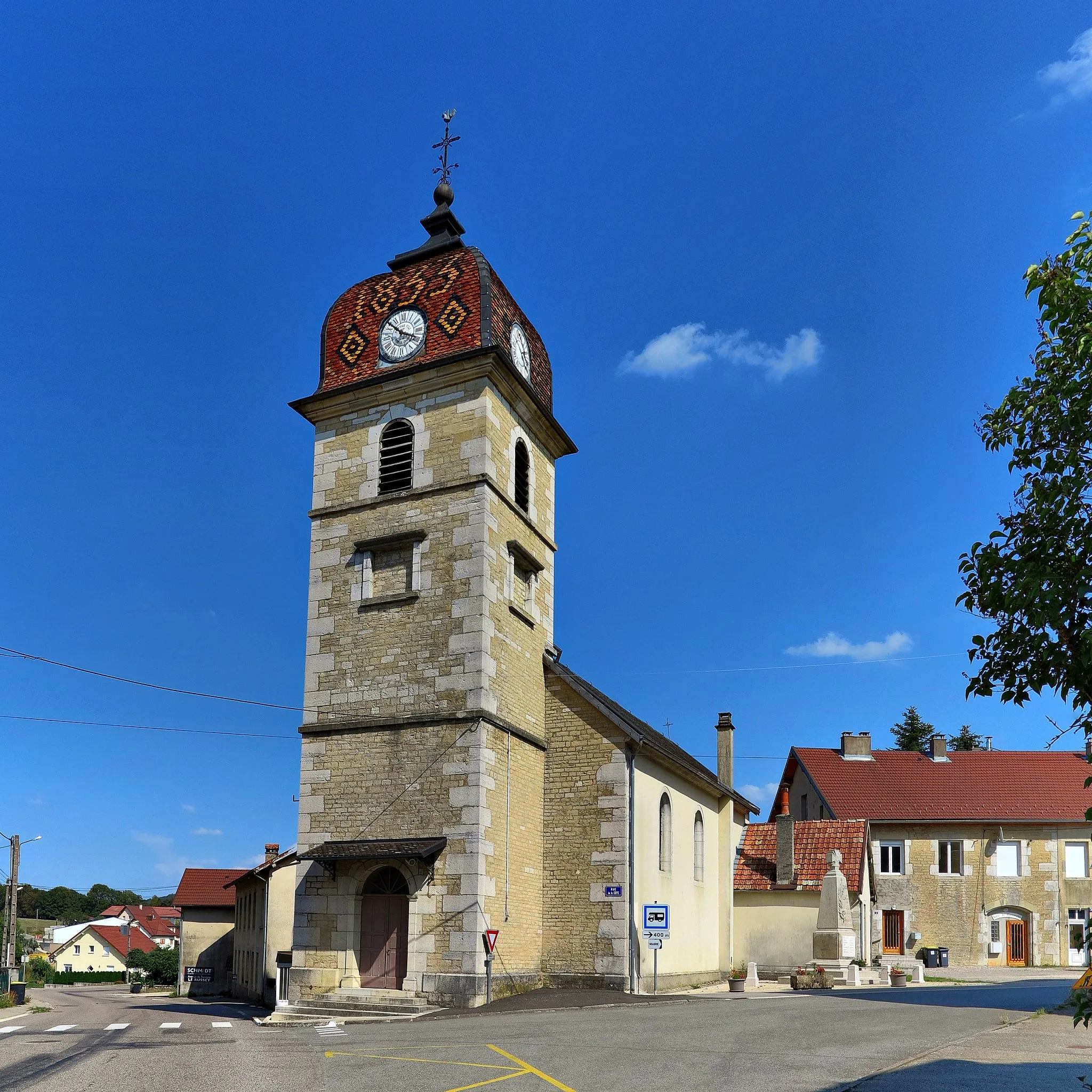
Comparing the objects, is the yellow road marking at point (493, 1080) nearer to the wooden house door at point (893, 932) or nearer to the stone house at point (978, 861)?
the stone house at point (978, 861)

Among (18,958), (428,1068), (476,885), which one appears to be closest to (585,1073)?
(428,1068)

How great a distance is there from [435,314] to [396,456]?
A: 3.00 meters

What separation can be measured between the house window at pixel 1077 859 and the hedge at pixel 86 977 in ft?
203

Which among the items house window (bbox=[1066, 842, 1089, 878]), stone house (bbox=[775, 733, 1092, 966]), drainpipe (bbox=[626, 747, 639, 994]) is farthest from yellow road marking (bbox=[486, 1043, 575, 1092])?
house window (bbox=[1066, 842, 1089, 878])

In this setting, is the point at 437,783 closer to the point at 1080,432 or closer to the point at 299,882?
the point at 299,882

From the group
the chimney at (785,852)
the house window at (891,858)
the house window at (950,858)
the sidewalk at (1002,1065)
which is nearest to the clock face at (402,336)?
the sidewalk at (1002,1065)

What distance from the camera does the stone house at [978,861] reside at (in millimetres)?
38031

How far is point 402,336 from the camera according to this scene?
22516 mm

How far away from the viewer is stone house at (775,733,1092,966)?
38031 mm

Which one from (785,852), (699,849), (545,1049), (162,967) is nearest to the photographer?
(545,1049)

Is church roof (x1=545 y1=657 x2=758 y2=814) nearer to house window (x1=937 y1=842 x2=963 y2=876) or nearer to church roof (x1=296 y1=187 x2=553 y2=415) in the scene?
church roof (x1=296 y1=187 x2=553 y2=415)

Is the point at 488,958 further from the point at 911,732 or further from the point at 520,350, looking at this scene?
the point at 911,732

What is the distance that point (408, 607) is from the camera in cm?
2077

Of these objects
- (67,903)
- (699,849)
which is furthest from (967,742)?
(67,903)
